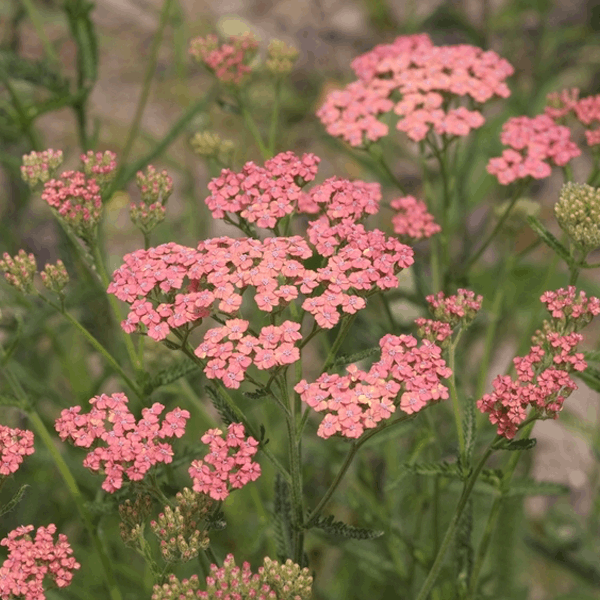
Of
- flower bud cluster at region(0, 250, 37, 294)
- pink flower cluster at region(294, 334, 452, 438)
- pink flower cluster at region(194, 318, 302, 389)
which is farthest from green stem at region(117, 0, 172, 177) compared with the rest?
pink flower cluster at region(294, 334, 452, 438)

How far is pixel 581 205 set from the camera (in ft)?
9.62

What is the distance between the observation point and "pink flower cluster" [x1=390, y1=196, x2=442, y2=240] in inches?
136

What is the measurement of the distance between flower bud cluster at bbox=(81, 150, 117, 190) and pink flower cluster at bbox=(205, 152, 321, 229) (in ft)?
1.67

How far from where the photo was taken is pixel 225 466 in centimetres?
244

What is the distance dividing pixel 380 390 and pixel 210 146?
1.94 metres

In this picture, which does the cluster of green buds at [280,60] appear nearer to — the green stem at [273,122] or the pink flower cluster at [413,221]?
the green stem at [273,122]

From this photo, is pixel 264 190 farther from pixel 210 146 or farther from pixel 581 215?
pixel 581 215

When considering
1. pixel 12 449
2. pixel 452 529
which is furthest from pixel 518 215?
pixel 12 449

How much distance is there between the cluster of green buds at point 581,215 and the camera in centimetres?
288

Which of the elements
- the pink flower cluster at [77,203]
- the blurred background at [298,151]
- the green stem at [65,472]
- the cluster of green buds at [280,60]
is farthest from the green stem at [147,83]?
the green stem at [65,472]

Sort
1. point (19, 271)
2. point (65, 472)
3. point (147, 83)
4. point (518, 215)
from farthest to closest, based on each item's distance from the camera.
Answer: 1. point (147, 83)
2. point (518, 215)
3. point (65, 472)
4. point (19, 271)

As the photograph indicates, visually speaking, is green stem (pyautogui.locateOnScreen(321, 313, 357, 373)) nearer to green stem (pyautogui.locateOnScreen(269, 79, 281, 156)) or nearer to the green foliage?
the green foliage

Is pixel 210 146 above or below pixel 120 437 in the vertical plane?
above

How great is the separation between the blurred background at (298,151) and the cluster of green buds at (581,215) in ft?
Result: 2.64
